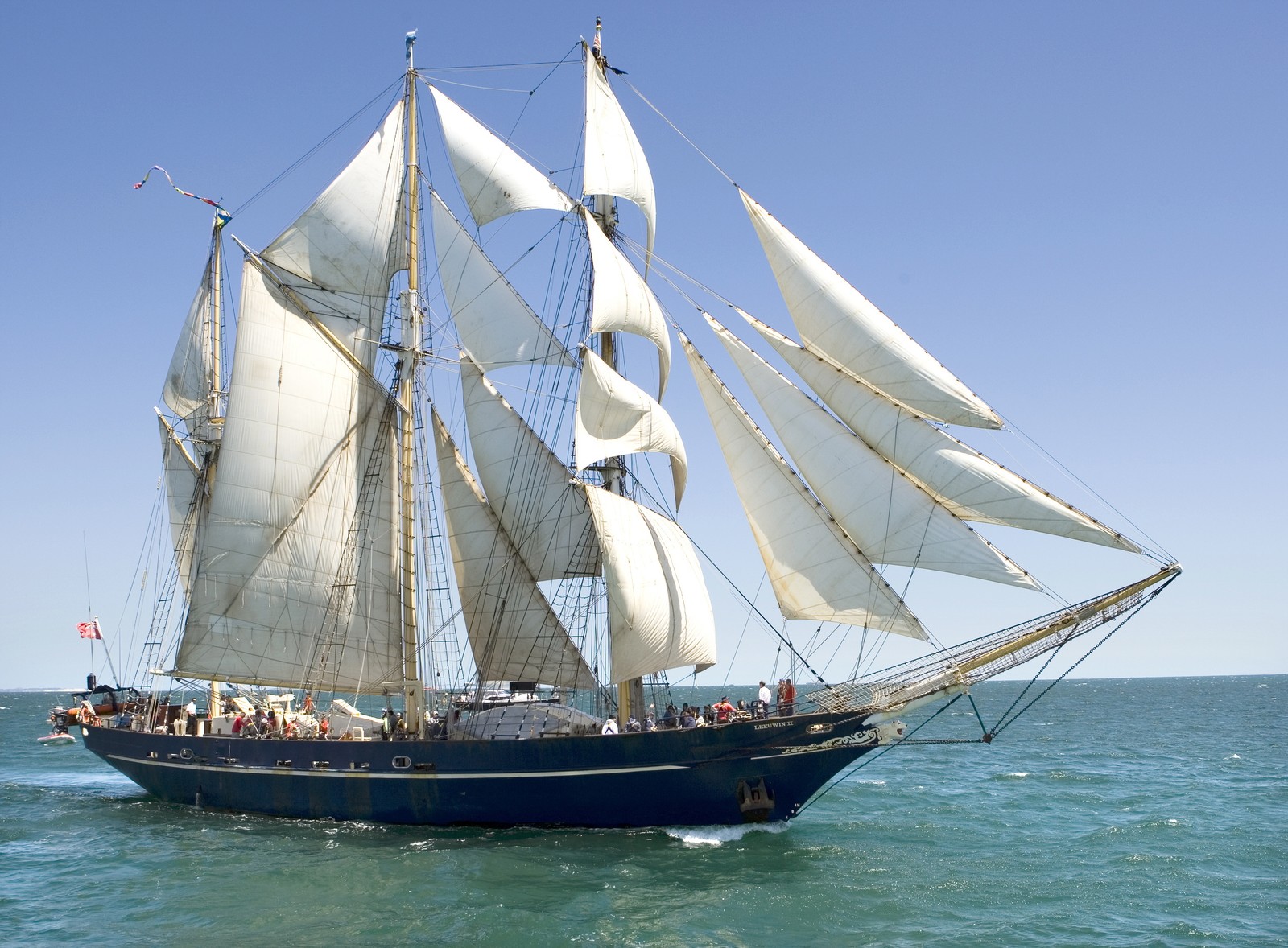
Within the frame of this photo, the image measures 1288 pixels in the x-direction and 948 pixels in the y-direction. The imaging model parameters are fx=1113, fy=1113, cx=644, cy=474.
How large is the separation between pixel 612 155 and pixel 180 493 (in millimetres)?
24157

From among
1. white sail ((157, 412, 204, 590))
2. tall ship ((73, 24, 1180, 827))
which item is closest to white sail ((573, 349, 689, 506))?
tall ship ((73, 24, 1180, 827))

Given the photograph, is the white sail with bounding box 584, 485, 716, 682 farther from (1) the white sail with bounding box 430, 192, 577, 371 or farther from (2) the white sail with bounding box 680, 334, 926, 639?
(1) the white sail with bounding box 430, 192, 577, 371

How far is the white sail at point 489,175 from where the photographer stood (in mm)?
35469

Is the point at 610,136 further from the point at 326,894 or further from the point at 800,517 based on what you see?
the point at 326,894

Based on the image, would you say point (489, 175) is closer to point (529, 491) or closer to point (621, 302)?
point (621, 302)

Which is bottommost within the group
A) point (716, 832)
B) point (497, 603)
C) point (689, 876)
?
point (689, 876)

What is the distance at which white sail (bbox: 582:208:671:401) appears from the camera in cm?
3169

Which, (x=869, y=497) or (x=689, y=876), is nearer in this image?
(x=689, y=876)

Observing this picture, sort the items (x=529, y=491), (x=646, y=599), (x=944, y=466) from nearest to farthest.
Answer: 1. (x=944, y=466)
2. (x=646, y=599)
3. (x=529, y=491)

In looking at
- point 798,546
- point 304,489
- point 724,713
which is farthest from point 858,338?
point 304,489

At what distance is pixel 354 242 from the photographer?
38000 millimetres

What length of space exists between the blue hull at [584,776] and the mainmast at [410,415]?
9.24ft

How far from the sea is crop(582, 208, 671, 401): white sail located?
13.4 m

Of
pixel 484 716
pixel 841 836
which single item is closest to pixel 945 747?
pixel 841 836
